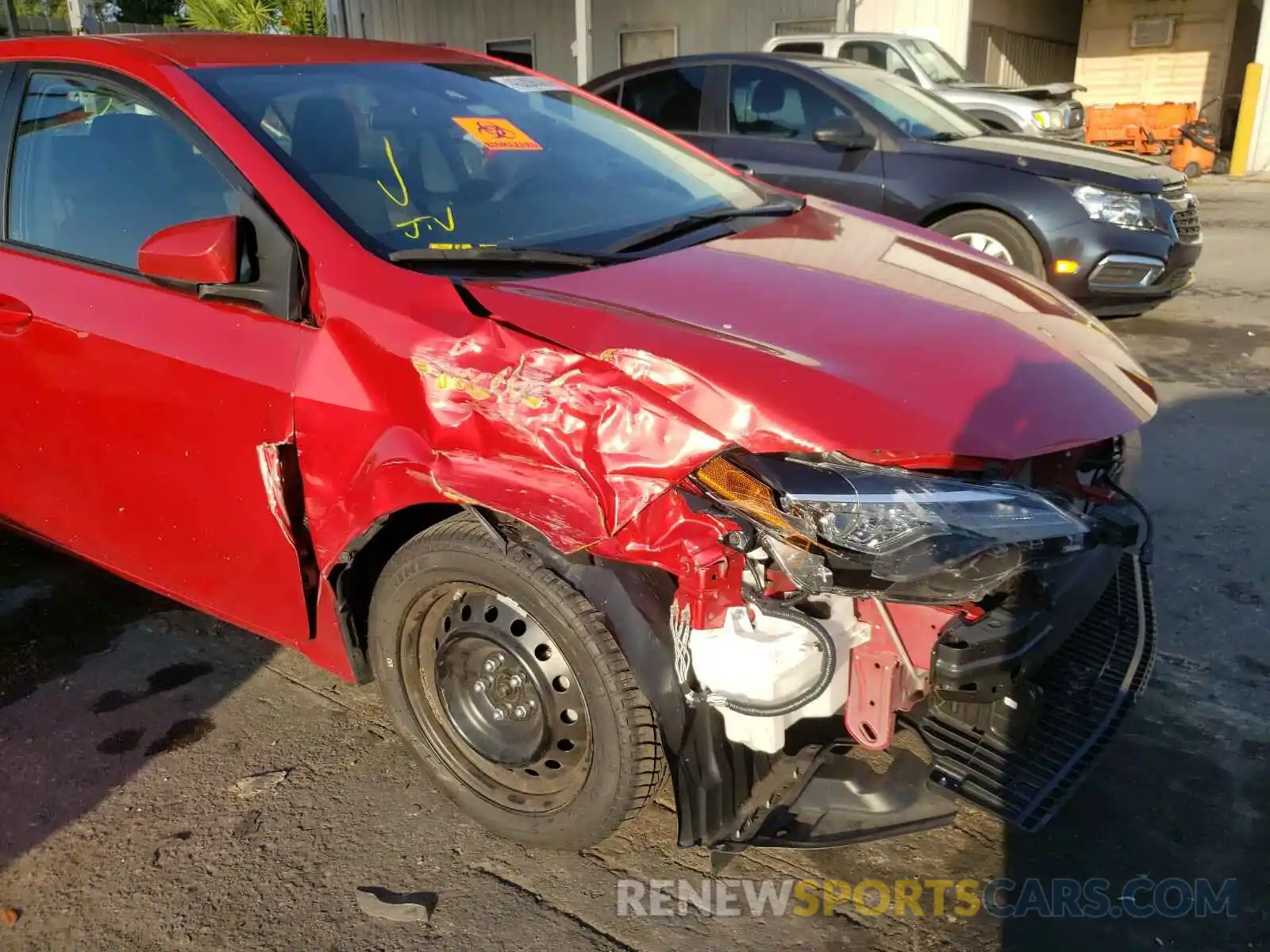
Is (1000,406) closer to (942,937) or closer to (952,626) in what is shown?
(952,626)

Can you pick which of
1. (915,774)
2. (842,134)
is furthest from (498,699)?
(842,134)

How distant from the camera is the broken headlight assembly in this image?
1.91 m

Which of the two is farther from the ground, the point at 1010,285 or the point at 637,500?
the point at 1010,285

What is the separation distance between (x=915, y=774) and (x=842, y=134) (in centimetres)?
532

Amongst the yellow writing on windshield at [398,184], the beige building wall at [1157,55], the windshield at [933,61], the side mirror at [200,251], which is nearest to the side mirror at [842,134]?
the yellow writing on windshield at [398,184]

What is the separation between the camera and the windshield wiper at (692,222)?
2709 millimetres

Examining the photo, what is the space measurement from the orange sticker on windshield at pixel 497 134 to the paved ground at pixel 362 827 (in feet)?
5.65

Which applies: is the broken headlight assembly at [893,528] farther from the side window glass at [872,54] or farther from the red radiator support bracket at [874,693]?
the side window glass at [872,54]

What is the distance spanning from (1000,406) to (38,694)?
9.71 feet

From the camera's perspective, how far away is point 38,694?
322 centimetres

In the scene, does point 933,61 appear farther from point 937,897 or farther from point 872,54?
point 937,897

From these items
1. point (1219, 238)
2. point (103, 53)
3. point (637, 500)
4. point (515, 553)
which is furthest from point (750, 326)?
point (1219, 238)

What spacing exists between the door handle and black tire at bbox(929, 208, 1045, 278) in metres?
5.41

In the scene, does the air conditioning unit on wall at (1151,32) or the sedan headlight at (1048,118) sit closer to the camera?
the sedan headlight at (1048,118)
